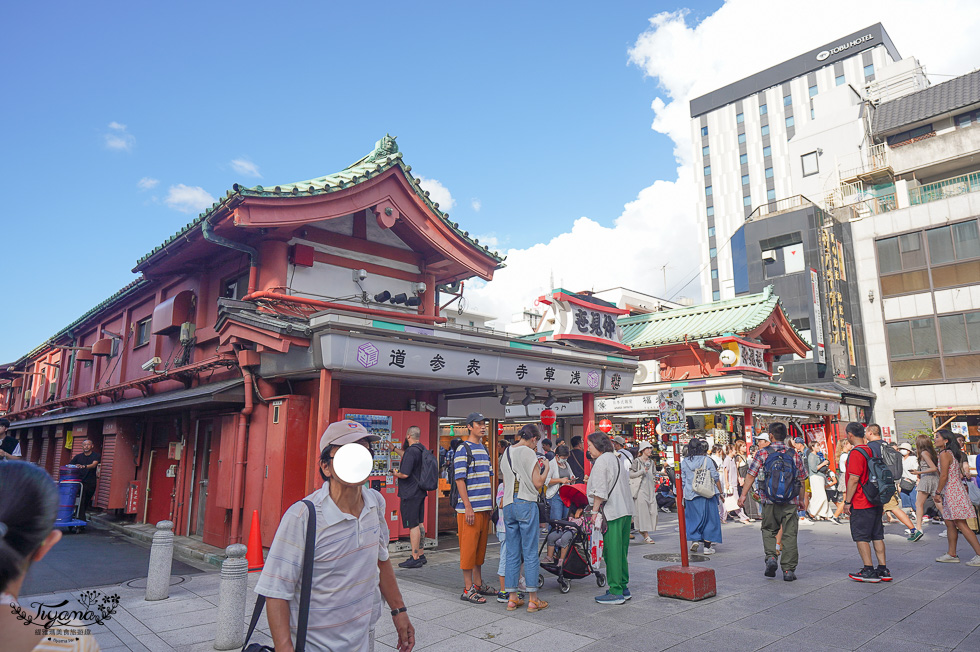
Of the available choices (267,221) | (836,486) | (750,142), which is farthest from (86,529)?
(750,142)

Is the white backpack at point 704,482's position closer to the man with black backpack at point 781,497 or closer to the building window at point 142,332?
the man with black backpack at point 781,497

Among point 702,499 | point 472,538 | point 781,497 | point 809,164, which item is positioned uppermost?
point 809,164

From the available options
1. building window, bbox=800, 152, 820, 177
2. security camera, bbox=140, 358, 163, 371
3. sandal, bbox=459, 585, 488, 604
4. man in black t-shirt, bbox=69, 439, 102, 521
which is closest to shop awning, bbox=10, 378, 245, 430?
security camera, bbox=140, 358, 163, 371

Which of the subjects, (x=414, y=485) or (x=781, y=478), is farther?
(x=414, y=485)

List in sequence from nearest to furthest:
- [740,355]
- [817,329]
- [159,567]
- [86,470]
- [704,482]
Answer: [159,567] → [704,482] → [86,470] → [740,355] → [817,329]

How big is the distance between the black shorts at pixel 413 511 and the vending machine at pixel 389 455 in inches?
40.7

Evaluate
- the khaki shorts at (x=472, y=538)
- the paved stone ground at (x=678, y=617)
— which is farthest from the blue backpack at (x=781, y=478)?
the khaki shorts at (x=472, y=538)

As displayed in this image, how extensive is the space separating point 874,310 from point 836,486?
19.3 m

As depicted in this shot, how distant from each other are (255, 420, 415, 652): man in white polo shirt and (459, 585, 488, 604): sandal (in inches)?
162

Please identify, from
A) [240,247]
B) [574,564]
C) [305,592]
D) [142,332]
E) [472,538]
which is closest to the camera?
[305,592]

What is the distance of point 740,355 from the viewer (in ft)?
65.5

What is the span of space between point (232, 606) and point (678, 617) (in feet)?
15.3

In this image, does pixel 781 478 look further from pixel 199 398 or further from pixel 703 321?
pixel 703 321

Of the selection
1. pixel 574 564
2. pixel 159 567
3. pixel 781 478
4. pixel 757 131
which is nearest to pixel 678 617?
pixel 574 564
